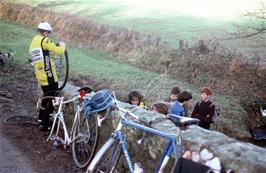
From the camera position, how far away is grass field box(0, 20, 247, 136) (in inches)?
541

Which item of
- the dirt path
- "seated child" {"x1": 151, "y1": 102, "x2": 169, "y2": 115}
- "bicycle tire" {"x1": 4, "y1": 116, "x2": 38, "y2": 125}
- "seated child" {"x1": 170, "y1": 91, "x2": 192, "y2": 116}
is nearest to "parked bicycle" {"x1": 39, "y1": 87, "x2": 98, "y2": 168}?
the dirt path

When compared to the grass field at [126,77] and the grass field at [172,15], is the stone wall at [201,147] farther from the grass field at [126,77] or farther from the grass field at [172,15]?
the grass field at [172,15]

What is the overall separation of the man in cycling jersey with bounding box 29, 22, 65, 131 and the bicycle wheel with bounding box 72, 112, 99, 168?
59.3 inches

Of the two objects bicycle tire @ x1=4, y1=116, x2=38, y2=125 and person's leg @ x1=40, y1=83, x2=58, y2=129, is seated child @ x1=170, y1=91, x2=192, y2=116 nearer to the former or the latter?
person's leg @ x1=40, y1=83, x2=58, y2=129

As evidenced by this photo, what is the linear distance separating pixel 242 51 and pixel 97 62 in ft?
21.0

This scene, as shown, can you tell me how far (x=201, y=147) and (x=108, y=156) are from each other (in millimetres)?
1244

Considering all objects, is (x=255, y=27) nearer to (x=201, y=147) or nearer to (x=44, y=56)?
(x=44, y=56)

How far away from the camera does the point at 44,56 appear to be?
8.07m

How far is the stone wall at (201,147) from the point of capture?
4.19m

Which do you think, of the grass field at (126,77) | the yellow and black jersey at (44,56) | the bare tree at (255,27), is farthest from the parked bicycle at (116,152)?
the bare tree at (255,27)

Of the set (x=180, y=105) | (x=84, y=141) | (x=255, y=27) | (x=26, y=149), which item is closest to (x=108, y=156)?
(x=84, y=141)

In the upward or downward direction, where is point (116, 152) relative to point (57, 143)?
upward

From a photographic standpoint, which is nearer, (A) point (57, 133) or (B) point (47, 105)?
(A) point (57, 133)

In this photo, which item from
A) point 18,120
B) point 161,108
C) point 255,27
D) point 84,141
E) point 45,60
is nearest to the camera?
point 84,141
